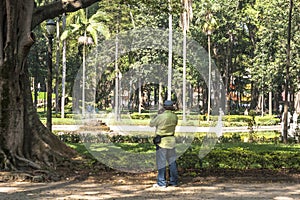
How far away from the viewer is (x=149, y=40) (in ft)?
109

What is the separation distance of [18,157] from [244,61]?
1745 inches

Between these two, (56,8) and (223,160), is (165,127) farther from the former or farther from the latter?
(56,8)

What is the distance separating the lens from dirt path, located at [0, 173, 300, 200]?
870 centimetres

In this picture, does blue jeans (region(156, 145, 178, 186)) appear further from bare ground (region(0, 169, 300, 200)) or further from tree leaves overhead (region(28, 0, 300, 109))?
tree leaves overhead (region(28, 0, 300, 109))

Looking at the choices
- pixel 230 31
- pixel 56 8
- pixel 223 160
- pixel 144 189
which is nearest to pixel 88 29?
pixel 230 31

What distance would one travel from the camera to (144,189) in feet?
31.0

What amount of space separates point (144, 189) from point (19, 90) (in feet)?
12.9

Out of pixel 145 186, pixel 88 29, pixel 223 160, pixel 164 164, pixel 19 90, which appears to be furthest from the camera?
pixel 88 29

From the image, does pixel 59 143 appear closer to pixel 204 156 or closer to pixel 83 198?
pixel 204 156

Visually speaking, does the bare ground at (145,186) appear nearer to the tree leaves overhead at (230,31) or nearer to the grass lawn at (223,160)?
the grass lawn at (223,160)

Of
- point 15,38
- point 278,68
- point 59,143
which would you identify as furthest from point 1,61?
point 278,68

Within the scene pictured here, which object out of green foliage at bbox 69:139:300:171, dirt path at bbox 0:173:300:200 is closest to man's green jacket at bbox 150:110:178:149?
dirt path at bbox 0:173:300:200

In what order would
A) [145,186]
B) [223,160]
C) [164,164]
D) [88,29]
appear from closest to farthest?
[164,164] → [145,186] → [223,160] → [88,29]

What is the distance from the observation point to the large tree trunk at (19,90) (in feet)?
35.9
